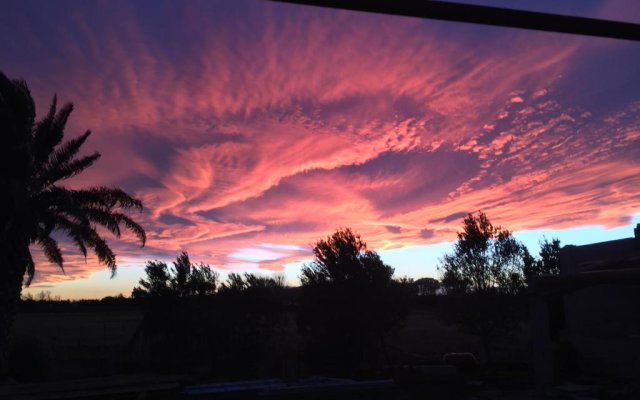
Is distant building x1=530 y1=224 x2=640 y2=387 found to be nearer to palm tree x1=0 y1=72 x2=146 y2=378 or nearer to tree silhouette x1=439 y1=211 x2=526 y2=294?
tree silhouette x1=439 y1=211 x2=526 y2=294

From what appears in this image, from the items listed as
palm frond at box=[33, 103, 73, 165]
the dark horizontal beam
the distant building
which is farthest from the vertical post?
palm frond at box=[33, 103, 73, 165]

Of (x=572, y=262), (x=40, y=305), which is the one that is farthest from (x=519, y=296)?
(x=40, y=305)

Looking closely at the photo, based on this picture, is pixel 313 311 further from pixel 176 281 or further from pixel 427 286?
pixel 427 286

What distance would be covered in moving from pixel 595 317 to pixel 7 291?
81.0 ft

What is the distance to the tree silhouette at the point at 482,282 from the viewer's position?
26531 mm

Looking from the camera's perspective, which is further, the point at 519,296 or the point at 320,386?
the point at 519,296

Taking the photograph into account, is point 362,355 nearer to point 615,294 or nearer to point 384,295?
point 384,295

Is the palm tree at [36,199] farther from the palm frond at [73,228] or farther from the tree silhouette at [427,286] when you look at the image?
the tree silhouette at [427,286]

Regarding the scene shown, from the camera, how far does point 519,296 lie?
88.3 ft

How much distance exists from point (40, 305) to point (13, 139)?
111136mm

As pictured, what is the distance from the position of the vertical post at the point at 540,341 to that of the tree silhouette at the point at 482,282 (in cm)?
965

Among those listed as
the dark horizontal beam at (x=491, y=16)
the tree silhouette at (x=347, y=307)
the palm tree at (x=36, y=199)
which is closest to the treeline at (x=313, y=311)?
the tree silhouette at (x=347, y=307)

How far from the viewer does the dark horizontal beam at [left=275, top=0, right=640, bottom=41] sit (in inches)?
106

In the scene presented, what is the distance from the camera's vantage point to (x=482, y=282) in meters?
27.3
